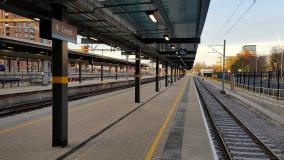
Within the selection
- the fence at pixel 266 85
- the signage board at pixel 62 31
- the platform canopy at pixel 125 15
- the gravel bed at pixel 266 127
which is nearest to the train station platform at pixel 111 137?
the gravel bed at pixel 266 127

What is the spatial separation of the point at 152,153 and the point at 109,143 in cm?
168

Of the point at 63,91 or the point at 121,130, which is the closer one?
the point at 63,91

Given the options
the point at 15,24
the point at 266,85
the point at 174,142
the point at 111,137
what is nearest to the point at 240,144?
the point at 174,142

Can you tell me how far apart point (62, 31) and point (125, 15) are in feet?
23.6

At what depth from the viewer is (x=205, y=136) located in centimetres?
1216

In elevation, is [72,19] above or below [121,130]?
above

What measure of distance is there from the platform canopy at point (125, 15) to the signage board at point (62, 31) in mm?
447

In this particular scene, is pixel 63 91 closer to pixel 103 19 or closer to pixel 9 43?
pixel 103 19

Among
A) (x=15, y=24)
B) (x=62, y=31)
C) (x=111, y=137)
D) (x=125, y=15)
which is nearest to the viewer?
(x=62, y=31)

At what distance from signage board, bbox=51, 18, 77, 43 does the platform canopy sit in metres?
0.45

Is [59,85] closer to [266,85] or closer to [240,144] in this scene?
[240,144]

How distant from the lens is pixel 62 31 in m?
9.69

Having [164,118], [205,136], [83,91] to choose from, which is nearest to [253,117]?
[164,118]

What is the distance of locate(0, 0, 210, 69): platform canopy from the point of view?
10.3 metres
